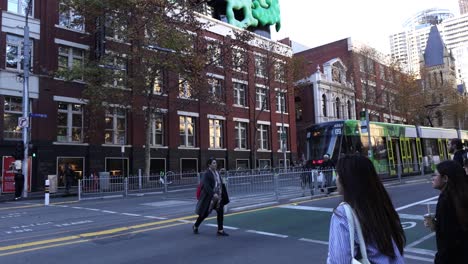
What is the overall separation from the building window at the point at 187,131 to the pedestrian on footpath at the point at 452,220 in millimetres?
32689

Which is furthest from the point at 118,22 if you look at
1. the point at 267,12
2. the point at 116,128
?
the point at 267,12

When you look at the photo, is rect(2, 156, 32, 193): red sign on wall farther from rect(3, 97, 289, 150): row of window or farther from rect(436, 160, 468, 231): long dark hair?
rect(436, 160, 468, 231): long dark hair

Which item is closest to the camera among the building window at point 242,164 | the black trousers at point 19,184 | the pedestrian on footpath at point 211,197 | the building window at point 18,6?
the pedestrian on footpath at point 211,197

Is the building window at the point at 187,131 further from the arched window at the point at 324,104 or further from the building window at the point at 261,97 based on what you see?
the arched window at the point at 324,104

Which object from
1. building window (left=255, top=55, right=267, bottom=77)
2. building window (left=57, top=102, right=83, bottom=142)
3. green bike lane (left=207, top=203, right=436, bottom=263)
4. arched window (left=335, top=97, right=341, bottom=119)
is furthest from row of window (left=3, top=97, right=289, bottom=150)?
green bike lane (left=207, top=203, right=436, bottom=263)

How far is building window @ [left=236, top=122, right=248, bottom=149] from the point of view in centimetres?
4147

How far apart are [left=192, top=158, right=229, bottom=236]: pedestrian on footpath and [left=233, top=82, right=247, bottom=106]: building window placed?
31.5 metres

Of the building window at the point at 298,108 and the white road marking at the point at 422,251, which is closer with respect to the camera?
the white road marking at the point at 422,251

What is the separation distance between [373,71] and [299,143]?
12.4m

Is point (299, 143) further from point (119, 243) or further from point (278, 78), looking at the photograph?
point (119, 243)

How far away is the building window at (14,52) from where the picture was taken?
26.4 metres

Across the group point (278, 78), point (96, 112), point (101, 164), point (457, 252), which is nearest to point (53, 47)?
point (96, 112)

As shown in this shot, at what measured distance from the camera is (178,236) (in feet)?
32.2

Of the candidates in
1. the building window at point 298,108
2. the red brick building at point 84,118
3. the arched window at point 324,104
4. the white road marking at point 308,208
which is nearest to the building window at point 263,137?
the red brick building at point 84,118
